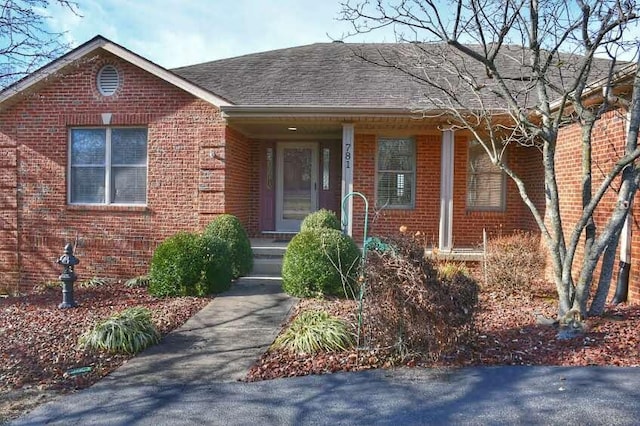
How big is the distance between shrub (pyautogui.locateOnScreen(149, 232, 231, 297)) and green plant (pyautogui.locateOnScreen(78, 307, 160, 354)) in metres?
2.06

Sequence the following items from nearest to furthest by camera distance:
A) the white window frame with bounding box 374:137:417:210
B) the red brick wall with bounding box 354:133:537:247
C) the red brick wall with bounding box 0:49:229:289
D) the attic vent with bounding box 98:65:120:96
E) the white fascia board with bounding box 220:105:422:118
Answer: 1. the white fascia board with bounding box 220:105:422:118
2. the red brick wall with bounding box 0:49:229:289
3. the attic vent with bounding box 98:65:120:96
4. the red brick wall with bounding box 354:133:537:247
5. the white window frame with bounding box 374:137:417:210

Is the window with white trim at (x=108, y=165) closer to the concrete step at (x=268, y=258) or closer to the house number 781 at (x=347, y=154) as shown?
the concrete step at (x=268, y=258)

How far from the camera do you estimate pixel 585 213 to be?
5.52 m

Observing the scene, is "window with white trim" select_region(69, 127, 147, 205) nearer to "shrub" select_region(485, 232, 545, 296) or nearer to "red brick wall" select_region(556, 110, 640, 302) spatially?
"shrub" select_region(485, 232, 545, 296)

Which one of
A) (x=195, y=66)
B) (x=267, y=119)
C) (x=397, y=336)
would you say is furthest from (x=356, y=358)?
(x=195, y=66)

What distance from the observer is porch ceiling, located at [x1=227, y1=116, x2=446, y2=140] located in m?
9.18

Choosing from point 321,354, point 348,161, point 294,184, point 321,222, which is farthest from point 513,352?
point 294,184

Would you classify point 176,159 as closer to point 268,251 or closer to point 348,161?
point 268,251

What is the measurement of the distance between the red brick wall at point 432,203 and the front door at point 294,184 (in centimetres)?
150

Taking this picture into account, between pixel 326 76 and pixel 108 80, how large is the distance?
15.3 ft

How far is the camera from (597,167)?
7363mm

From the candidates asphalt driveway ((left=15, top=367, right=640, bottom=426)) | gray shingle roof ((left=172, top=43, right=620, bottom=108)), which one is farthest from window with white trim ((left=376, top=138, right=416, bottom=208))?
asphalt driveway ((left=15, top=367, right=640, bottom=426))

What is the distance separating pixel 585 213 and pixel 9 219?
10.6 metres

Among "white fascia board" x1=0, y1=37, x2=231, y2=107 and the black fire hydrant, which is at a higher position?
"white fascia board" x1=0, y1=37, x2=231, y2=107
